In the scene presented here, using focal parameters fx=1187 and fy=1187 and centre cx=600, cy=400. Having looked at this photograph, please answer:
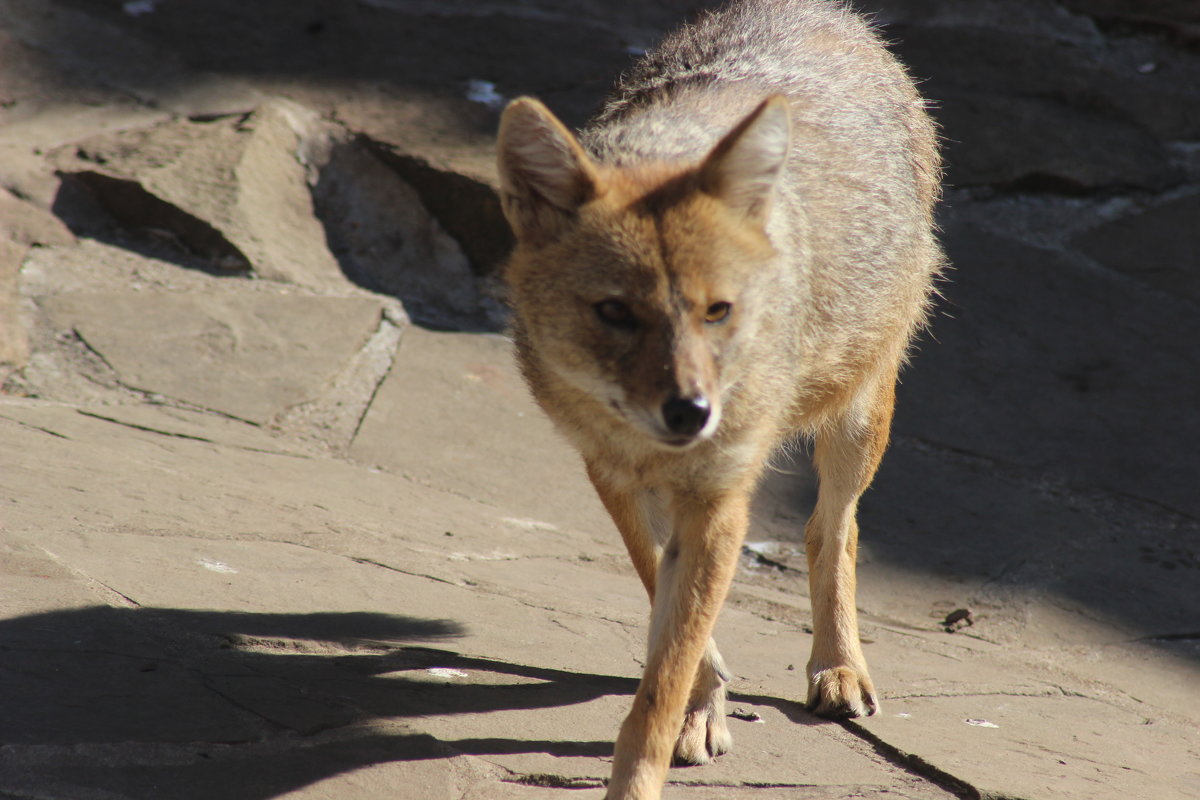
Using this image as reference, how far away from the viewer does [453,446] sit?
459 cm

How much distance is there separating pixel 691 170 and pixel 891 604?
200 cm

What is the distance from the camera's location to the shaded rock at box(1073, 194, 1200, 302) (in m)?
5.82

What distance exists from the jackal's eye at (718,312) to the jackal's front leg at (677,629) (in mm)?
448

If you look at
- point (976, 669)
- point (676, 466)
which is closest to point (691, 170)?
point (676, 466)

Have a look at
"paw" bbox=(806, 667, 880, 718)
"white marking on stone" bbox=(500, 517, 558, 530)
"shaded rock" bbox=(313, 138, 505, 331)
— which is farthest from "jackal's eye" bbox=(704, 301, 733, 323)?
"shaded rock" bbox=(313, 138, 505, 331)

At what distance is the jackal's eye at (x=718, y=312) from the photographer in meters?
2.92

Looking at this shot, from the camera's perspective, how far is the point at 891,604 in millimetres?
4301

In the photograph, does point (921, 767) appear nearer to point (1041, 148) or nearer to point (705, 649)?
point (705, 649)

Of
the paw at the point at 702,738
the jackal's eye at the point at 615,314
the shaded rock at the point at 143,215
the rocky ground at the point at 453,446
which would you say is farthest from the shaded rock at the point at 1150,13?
the paw at the point at 702,738

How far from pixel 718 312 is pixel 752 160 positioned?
408 millimetres

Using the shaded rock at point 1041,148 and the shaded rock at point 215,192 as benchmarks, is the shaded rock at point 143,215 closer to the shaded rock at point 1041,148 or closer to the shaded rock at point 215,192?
the shaded rock at point 215,192

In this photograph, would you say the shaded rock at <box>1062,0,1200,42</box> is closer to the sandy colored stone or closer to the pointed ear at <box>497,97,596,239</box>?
the pointed ear at <box>497,97,596,239</box>

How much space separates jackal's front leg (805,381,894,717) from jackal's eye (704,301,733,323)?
108 centimetres

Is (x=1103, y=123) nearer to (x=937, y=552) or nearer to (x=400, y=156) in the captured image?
(x=937, y=552)
